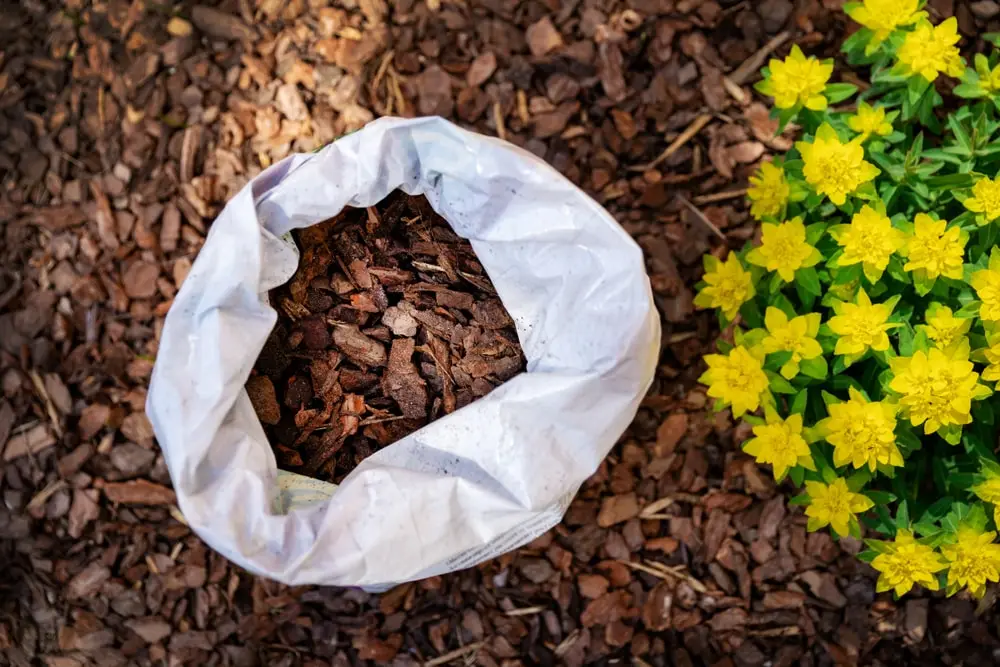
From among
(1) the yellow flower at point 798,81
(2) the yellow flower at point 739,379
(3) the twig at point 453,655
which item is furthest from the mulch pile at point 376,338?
(1) the yellow flower at point 798,81

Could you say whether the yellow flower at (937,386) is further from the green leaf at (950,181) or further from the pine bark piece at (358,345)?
the pine bark piece at (358,345)

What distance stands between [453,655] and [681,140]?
94cm

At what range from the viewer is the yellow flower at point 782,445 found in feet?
3.41

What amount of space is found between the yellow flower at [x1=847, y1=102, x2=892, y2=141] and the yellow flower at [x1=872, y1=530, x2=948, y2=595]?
21.1 inches

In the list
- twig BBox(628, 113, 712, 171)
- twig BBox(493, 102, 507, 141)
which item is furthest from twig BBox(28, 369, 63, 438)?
twig BBox(628, 113, 712, 171)

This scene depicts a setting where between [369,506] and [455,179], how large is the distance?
0.44 m

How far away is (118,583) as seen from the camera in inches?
51.6

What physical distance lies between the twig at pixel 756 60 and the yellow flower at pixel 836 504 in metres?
0.70

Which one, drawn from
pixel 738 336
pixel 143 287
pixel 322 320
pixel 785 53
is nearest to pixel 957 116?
pixel 785 53

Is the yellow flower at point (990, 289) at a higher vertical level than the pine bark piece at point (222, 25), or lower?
lower

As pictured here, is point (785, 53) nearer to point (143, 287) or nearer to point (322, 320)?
point (322, 320)

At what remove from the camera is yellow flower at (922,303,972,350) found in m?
0.99

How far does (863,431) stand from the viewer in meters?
0.99

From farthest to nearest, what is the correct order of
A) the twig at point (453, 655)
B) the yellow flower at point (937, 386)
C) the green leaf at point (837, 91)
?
the twig at point (453, 655) → the green leaf at point (837, 91) → the yellow flower at point (937, 386)
